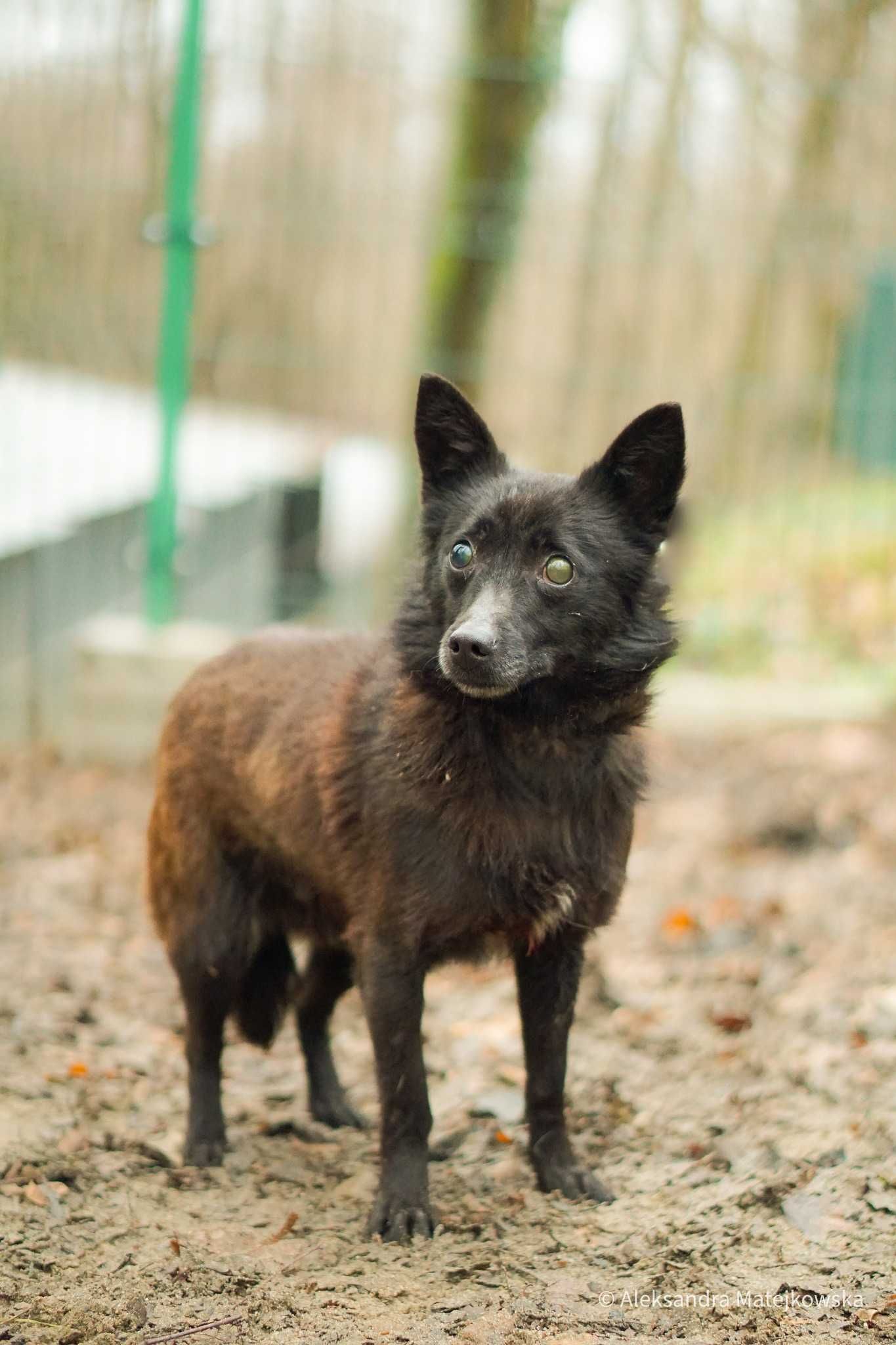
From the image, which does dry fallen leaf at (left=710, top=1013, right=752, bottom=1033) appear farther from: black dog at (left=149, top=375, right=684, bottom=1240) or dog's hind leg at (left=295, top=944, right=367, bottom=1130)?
dog's hind leg at (left=295, top=944, right=367, bottom=1130)

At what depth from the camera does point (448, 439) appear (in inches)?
143

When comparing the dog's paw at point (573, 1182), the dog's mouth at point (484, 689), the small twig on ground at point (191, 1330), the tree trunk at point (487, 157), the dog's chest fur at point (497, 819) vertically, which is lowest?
the dog's paw at point (573, 1182)

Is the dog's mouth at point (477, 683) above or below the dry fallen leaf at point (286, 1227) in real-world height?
above

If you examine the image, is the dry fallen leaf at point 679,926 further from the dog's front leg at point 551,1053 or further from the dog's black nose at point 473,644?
the dog's black nose at point 473,644

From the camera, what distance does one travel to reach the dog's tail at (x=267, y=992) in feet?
13.3

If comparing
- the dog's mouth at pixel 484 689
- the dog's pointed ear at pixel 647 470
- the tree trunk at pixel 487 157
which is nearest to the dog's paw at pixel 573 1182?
the dog's mouth at pixel 484 689

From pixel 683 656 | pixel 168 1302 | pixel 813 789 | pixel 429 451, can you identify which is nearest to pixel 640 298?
pixel 683 656

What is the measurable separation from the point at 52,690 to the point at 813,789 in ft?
12.2

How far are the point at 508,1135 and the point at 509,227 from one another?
496 cm

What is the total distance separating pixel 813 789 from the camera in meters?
6.61

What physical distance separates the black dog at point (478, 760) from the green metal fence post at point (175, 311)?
3.53 metres

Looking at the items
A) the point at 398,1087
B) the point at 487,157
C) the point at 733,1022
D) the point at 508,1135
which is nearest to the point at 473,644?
the point at 398,1087

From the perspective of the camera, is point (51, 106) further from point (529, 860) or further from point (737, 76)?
point (529, 860)

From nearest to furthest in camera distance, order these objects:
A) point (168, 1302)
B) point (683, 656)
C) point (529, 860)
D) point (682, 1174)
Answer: point (168, 1302)
point (529, 860)
point (682, 1174)
point (683, 656)
